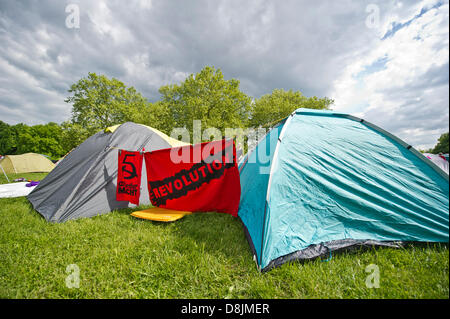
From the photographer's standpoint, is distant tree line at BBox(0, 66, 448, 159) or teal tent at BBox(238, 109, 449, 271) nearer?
teal tent at BBox(238, 109, 449, 271)

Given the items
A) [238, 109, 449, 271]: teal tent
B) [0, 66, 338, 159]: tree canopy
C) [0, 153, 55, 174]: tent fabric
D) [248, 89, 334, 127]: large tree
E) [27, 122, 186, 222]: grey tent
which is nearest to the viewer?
[238, 109, 449, 271]: teal tent

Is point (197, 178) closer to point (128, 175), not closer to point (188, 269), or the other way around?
point (128, 175)

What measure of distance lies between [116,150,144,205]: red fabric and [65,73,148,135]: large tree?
15.4 meters

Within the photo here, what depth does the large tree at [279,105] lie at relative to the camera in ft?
73.7

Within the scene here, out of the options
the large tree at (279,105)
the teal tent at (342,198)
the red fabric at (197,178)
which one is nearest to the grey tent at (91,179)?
the red fabric at (197,178)

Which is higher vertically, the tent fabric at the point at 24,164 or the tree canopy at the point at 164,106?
the tree canopy at the point at 164,106

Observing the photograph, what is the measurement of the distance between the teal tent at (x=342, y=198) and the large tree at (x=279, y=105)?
19668 mm

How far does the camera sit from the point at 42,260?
2.14 m

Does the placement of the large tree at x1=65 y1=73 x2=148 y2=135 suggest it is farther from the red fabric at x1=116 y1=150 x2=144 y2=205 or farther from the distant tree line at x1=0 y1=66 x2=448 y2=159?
the red fabric at x1=116 y1=150 x2=144 y2=205

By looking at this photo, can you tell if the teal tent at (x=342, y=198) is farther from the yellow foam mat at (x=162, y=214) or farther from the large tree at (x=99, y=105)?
the large tree at (x=99, y=105)

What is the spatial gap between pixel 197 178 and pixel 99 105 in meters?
19.6

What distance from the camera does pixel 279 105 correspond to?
878 inches

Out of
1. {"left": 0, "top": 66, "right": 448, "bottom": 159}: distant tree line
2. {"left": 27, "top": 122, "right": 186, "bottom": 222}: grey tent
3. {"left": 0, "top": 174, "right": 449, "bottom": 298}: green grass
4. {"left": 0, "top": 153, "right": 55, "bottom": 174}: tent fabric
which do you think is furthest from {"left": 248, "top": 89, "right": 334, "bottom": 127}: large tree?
{"left": 0, "top": 153, "right": 55, "bottom": 174}: tent fabric

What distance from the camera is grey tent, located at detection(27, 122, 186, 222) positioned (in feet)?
11.5
